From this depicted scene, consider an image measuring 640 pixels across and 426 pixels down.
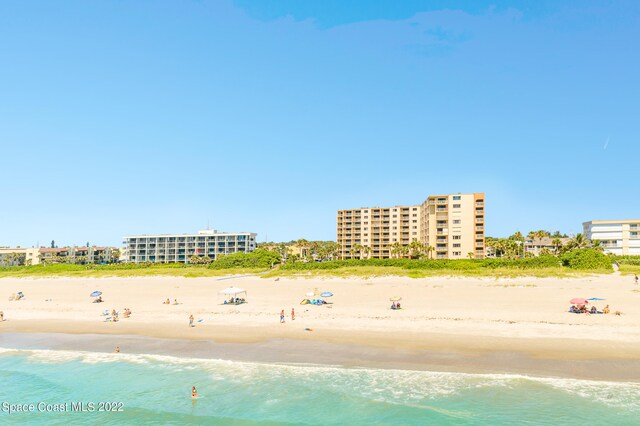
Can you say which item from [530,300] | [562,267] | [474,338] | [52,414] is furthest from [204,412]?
[562,267]

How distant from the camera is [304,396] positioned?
19.7 m

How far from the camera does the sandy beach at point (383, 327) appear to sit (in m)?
23.8

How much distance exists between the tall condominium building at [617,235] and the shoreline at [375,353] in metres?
115

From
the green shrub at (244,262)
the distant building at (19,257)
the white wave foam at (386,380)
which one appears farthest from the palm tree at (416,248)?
the distant building at (19,257)

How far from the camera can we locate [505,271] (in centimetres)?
6462

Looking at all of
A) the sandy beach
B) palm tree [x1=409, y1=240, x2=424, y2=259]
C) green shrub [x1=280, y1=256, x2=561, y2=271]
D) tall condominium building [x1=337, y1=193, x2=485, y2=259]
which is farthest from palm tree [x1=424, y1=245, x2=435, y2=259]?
the sandy beach

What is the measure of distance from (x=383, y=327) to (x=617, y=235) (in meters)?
119

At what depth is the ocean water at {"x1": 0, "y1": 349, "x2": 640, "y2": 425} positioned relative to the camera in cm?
1752

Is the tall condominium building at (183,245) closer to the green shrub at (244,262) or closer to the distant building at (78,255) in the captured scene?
the distant building at (78,255)

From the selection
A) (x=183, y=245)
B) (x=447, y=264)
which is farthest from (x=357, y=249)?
(x=447, y=264)

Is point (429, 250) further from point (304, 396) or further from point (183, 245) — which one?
point (304, 396)

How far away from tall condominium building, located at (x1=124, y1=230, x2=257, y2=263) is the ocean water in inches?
5210

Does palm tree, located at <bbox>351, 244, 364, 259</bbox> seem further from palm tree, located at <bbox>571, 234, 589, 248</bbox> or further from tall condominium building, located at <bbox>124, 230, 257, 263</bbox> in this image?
palm tree, located at <bbox>571, 234, 589, 248</bbox>

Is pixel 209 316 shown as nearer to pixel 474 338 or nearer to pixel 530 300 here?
pixel 474 338
